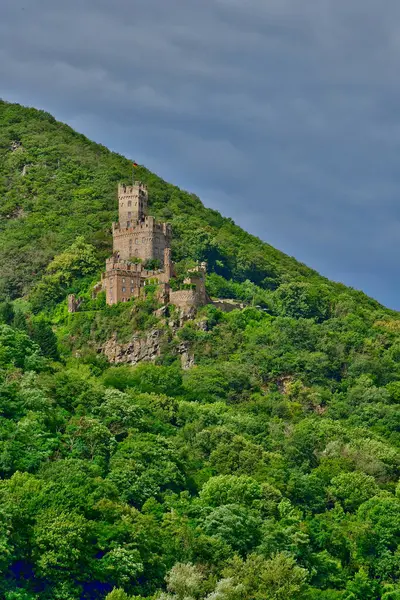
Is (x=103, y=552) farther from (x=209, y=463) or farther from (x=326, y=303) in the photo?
(x=326, y=303)

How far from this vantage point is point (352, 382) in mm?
129750

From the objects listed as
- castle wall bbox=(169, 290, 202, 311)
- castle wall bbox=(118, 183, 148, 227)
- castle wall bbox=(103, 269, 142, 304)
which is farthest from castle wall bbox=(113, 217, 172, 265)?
castle wall bbox=(169, 290, 202, 311)

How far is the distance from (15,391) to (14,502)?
64.5 ft

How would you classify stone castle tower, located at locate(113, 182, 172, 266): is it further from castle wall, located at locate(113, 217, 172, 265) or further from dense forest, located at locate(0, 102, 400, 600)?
dense forest, located at locate(0, 102, 400, 600)

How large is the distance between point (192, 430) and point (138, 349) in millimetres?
23037

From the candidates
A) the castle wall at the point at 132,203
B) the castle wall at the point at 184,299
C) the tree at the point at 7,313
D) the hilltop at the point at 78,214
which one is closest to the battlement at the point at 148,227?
the castle wall at the point at 132,203

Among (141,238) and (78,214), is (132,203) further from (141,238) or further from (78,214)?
(78,214)

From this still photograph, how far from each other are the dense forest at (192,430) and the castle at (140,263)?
1.57m

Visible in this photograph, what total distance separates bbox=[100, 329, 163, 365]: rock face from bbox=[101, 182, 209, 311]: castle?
3836 millimetres

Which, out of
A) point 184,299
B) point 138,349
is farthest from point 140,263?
point 138,349

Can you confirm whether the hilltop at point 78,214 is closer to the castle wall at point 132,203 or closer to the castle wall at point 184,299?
the castle wall at point 132,203

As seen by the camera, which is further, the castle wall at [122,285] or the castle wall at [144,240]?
the castle wall at [144,240]

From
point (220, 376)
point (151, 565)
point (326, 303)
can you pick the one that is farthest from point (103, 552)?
point (326, 303)

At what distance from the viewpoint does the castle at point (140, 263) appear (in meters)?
128
